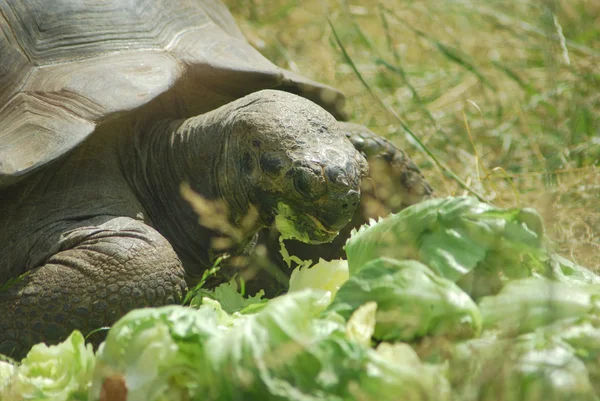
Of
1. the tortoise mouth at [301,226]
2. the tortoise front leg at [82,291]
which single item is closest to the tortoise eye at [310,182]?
the tortoise mouth at [301,226]

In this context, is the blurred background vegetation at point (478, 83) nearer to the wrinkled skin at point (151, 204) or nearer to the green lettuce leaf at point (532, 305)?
the wrinkled skin at point (151, 204)

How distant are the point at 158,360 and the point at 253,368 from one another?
25cm

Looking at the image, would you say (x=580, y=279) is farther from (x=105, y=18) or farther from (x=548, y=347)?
(x=105, y=18)

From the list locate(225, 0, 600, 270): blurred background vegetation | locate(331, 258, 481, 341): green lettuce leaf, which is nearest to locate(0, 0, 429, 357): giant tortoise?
locate(331, 258, 481, 341): green lettuce leaf

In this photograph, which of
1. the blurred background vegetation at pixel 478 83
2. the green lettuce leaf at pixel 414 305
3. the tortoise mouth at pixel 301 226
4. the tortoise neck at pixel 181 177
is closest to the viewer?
the green lettuce leaf at pixel 414 305

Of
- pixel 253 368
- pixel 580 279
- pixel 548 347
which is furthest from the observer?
pixel 580 279

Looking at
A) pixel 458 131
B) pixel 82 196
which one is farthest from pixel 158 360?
pixel 458 131

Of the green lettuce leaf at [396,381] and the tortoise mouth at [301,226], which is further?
the tortoise mouth at [301,226]

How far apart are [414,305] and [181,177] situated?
4.90ft

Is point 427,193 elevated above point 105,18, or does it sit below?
below

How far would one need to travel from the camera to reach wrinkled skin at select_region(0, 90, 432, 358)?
270 centimetres

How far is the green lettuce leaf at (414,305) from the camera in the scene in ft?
6.68

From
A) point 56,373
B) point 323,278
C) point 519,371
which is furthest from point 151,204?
point 519,371

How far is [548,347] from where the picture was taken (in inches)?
77.5
